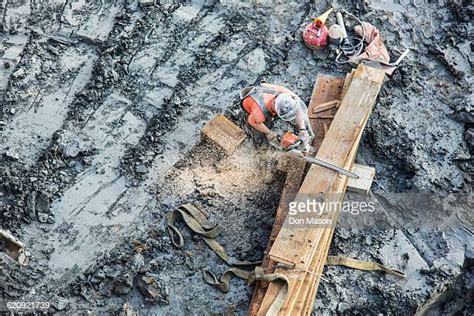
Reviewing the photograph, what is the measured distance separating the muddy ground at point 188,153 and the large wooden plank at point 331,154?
588 mm

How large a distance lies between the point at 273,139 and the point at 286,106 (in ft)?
2.31

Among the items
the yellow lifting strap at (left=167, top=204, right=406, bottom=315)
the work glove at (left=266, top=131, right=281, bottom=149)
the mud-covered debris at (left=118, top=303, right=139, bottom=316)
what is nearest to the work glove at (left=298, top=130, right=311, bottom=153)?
the work glove at (left=266, top=131, right=281, bottom=149)

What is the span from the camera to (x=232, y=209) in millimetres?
8711

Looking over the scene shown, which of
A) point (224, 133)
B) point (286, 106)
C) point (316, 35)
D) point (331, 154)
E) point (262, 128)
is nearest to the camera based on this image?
point (286, 106)

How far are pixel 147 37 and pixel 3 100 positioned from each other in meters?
2.51

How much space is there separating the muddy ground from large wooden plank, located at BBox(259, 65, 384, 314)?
59 cm

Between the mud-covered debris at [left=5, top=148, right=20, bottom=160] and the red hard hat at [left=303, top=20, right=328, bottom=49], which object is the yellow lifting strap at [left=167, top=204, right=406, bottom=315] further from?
the red hard hat at [left=303, top=20, right=328, bottom=49]

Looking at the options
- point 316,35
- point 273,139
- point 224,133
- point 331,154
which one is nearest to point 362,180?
point 331,154

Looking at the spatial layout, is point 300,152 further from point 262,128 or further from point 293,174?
point 262,128

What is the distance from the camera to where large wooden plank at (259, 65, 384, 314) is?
7.54m

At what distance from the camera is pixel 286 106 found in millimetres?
8328

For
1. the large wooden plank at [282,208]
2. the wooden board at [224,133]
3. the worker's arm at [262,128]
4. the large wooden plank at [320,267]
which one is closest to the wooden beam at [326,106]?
the large wooden plank at [320,267]

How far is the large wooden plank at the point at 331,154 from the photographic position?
7.54 m

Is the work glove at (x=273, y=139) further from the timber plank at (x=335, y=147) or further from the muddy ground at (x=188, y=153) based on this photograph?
the timber plank at (x=335, y=147)
